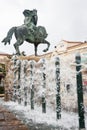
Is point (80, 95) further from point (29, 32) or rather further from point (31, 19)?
point (31, 19)

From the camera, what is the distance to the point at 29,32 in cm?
1277

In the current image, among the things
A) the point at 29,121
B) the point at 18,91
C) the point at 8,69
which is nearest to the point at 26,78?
the point at 18,91

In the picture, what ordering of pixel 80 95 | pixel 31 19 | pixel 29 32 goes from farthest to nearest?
pixel 31 19, pixel 29 32, pixel 80 95

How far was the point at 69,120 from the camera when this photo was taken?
14.6ft

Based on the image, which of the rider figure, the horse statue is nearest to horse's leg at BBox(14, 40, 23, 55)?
the horse statue

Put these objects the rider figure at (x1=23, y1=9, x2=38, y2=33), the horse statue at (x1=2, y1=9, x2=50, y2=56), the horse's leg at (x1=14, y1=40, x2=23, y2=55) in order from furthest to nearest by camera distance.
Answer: the rider figure at (x1=23, y1=9, x2=38, y2=33)
the horse statue at (x1=2, y1=9, x2=50, y2=56)
the horse's leg at (x1=14, y1=40, x2=23, y2=55)

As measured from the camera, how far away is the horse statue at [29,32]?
496 inches

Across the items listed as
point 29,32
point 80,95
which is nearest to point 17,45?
point 29,32

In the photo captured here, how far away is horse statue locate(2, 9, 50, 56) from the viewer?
12586mm

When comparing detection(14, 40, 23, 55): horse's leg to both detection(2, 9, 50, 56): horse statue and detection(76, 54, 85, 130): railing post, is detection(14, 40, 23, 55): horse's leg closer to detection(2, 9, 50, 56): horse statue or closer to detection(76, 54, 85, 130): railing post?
detection(2, 9, 50, 56): horse statue

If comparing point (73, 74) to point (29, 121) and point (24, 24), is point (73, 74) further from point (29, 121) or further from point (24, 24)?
point (24, 24)

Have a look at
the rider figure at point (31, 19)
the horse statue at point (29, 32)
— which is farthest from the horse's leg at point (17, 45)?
the rider figure at point (31, 19)

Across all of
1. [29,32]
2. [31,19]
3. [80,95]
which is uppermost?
[31,19]

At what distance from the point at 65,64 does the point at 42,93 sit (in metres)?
1.35
